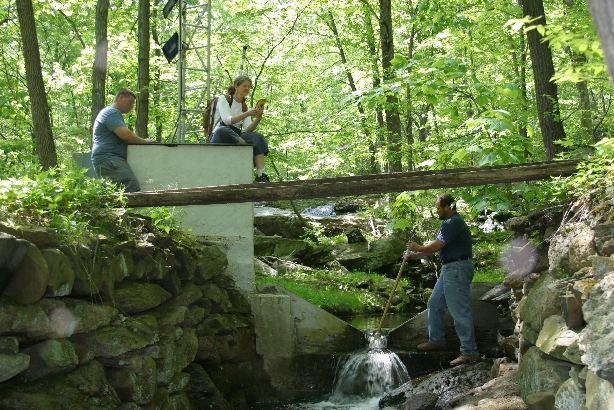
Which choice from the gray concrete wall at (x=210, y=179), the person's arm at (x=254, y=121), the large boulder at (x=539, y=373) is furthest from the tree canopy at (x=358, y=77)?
the large boulder at (x=539, y=373)

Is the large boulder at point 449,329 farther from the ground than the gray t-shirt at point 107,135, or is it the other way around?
the gray t-shirt at point 107,135

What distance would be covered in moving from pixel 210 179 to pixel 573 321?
17.2 ft

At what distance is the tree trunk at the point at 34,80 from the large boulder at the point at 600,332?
9.39 meters

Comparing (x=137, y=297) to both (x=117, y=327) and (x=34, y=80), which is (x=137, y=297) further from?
(x=34, y=80)

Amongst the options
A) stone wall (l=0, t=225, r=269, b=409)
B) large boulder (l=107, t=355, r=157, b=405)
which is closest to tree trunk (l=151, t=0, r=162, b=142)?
stone wall (l=0, t=225, r=269, b=409)

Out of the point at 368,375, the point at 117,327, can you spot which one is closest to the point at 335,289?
the point at 368,375

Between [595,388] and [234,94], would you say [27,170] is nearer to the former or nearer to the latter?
[234,94]

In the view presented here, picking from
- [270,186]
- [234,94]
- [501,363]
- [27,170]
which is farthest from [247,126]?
[501,363]

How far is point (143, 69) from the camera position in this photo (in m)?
14.9

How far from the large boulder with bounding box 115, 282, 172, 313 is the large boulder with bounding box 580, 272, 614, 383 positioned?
4079 mm

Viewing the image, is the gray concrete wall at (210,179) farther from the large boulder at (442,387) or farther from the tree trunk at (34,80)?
the tree trunk at (34,80)

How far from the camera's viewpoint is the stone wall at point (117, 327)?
5102 mm

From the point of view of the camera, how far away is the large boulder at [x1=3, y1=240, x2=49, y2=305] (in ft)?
16.7

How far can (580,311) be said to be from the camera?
531 centimetres
